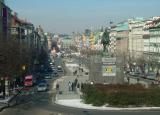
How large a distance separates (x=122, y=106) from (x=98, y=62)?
746 inches

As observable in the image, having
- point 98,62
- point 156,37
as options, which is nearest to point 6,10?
point 156,37

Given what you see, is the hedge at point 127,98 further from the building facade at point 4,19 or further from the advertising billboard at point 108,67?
the building facade at point 4,19

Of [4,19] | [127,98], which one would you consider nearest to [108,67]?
[127,98]

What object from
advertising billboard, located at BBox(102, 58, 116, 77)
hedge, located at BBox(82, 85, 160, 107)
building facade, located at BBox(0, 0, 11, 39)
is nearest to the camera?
hedge, located at BBox(82, 85, 160, 107)

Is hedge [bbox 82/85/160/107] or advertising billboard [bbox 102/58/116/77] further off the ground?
advertising billboard [bbox 102/58/116/77]

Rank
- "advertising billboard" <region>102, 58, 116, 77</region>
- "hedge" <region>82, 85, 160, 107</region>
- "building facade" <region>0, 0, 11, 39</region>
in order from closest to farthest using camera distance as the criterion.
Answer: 1. "hedge" <region>82, 85, 160, 107</region>
2. "advertising billboard" <region>102, 58, 116, 77</region>
3. "building facade" <region>0, 0, 11, 39</region>

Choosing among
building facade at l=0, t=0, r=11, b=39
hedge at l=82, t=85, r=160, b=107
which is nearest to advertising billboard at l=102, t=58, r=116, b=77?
hedge at l=82, t=85, r=160, b=107

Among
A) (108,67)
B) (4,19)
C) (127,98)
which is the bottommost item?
(127,98)

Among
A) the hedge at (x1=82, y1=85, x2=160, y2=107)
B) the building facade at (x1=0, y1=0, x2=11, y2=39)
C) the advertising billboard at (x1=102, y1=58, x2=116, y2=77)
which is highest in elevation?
the building facade at (x1=0, y1=0, x2=11, y2=39)

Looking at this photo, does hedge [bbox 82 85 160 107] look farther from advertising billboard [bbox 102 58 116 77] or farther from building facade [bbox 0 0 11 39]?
Result: building facade [bbox 0 0 11 39]

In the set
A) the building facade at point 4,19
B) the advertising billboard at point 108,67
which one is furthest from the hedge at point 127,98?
the building facade at point 4,19

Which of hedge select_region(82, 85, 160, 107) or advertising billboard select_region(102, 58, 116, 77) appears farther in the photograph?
advertising billboard select_region(102, 58, 116, 77)

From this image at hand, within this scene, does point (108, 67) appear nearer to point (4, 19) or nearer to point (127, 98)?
point (127, 98)

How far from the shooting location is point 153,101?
52812 mm
